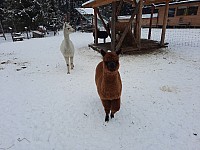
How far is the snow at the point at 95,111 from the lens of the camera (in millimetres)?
2961

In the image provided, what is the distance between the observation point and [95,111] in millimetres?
3834

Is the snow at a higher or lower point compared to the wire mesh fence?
lower

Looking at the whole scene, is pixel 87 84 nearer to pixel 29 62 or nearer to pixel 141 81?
pixel 141 81

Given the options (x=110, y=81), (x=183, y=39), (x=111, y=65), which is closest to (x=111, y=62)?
(x=111, y=65)

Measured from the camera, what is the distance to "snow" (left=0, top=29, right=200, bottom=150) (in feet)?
9.71

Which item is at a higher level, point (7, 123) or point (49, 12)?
point (49, 12)

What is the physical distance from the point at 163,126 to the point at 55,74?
460 cm

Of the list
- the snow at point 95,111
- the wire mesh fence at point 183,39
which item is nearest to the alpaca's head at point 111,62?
the snow at point 95,111

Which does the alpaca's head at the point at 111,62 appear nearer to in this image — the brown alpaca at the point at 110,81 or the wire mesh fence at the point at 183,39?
the brown alpaca at the point at 110,81

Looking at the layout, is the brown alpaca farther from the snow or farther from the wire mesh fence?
the wire mesh fence

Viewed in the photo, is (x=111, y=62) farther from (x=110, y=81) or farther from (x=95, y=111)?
(x=95, y=111)

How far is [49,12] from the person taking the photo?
94.6 feet

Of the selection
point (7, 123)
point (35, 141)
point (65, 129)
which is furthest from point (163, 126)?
point (7, 123)

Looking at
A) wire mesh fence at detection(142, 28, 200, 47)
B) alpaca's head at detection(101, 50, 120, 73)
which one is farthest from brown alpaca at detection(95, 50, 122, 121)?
wire mesh fence at detection(142, 28, 200, 47)
